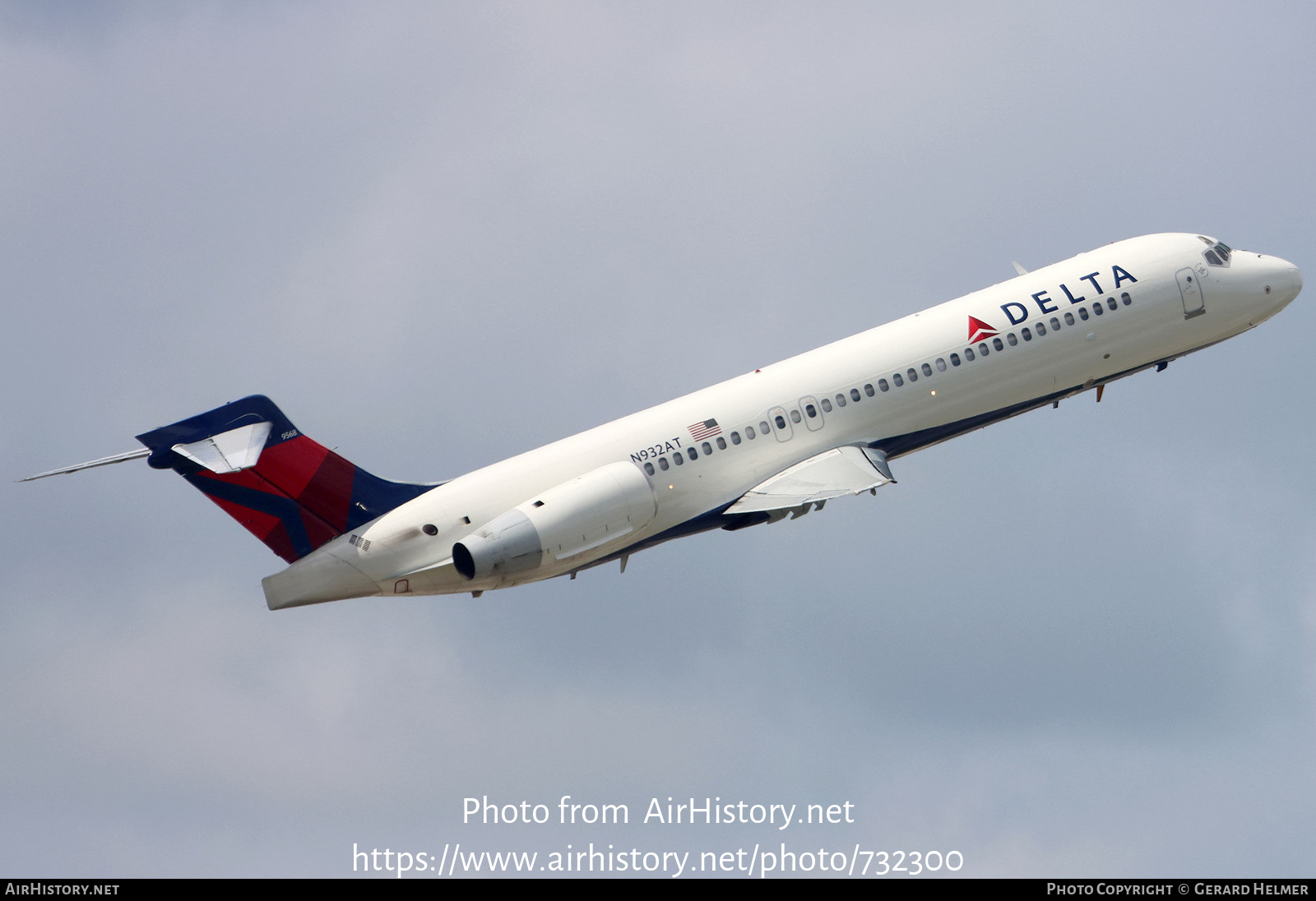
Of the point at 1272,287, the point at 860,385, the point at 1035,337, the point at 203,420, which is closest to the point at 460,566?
the point at 203,420

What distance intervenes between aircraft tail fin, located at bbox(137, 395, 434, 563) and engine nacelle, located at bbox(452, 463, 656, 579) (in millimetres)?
3310

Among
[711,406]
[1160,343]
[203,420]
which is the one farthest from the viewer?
[1160,343]

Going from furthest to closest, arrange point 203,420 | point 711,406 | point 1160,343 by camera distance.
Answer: point 1160,343, point 711,406, point 203,420

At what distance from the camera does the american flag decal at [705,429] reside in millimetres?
55312

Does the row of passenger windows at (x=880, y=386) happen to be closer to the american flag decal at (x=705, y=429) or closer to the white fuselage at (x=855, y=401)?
the white fuselage at (x=855, y=401)

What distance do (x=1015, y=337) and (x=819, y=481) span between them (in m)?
7.89

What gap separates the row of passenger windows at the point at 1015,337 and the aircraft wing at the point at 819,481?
2.45 metres

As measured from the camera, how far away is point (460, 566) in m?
52.5

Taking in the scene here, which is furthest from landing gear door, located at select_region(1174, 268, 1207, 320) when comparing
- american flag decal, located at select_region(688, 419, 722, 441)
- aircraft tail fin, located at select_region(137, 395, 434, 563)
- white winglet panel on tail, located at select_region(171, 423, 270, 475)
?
white winglet panel on tail, located at select_region(171, 423, 270, 475)

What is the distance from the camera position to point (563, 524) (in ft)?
173

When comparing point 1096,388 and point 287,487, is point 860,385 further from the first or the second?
point 287,487

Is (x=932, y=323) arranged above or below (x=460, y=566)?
above

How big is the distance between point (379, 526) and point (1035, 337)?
19.8 meters

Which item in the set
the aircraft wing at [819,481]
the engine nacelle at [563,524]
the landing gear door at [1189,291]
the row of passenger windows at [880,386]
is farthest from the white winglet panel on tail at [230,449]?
the landing gear door at [1189,291]
